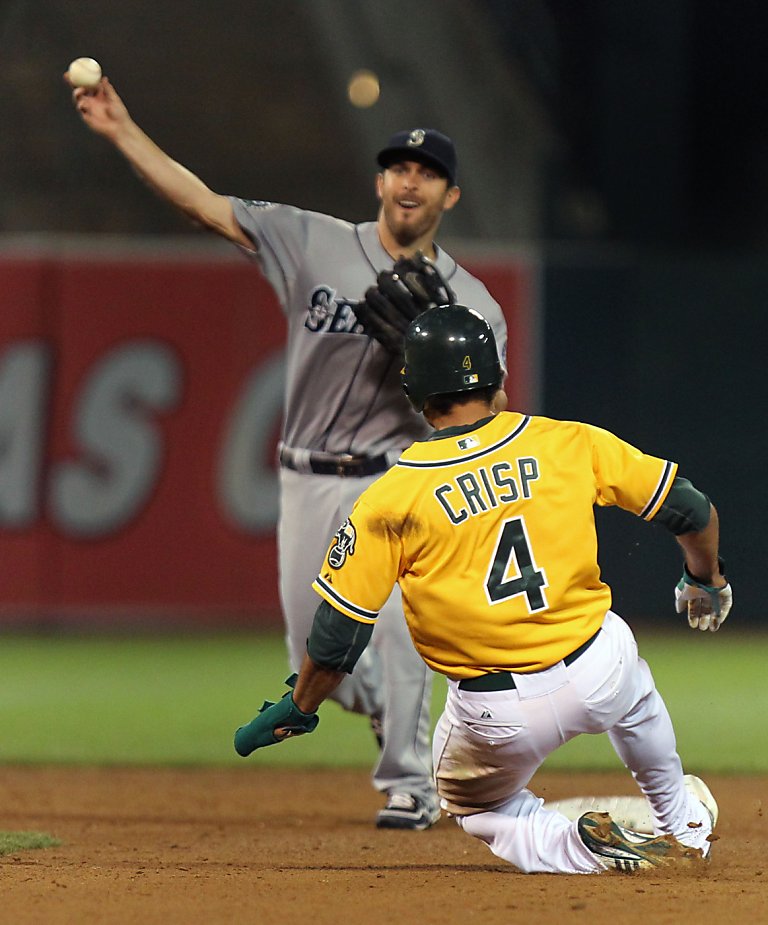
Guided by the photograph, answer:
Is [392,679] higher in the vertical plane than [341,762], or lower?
higher

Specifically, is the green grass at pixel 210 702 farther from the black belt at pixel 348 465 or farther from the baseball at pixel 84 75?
the baseball at pixel 84 75

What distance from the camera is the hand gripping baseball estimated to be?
11.8 feet

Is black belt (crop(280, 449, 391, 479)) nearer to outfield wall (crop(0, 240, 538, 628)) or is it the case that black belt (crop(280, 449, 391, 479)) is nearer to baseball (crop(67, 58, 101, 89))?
baseball (crop(67, 58, 101, 89))

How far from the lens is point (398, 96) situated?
501 inches

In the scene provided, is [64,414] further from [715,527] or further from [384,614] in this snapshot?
[715,527]

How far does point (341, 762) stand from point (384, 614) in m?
1.59

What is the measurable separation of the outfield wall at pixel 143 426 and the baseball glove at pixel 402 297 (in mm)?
5426

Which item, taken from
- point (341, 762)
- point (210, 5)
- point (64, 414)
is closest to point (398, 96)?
point (210, 5)

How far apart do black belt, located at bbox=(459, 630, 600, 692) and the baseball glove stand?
4.09 ft

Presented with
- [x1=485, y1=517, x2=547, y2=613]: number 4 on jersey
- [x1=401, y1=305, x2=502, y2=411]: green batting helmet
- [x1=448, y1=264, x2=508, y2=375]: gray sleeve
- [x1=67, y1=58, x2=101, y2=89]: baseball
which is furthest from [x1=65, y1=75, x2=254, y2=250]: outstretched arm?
[x1=485, y1=517, x2=547, y2=613]: number 4 on jersey


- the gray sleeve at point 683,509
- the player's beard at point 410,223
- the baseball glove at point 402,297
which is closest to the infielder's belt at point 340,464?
the baseball glove at point 402,297

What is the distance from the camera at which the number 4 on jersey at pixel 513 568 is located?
3482 mm

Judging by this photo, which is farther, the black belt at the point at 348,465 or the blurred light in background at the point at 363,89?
the blurred light in background at the point at 363,89

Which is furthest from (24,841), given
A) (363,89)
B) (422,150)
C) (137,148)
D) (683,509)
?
(363,89)
